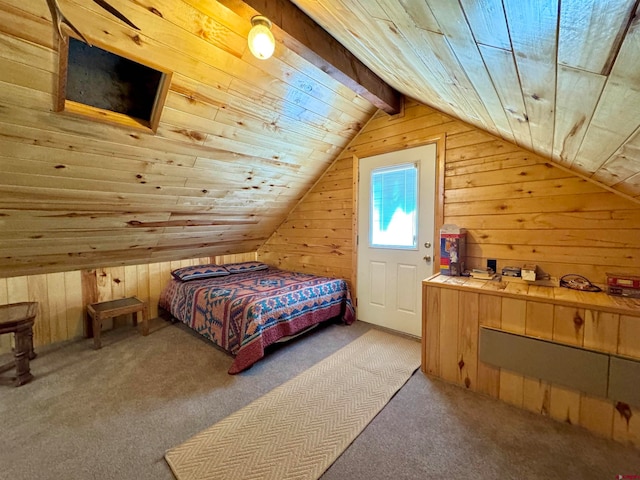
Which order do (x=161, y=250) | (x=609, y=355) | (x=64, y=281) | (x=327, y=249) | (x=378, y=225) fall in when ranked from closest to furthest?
(x=609, y=355) < (x=64, y=281) < (x=378, y=225) < (x=161, y=250) < (x=327, y=249)

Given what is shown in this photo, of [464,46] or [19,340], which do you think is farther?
[19,340]

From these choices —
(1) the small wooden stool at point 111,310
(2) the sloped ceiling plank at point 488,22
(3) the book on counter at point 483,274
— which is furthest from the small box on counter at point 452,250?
(1) the small wooden stool at point 111,310

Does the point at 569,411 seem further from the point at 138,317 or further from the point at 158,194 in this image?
the point at 138,317

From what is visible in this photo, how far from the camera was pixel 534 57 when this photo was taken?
28.3 inches

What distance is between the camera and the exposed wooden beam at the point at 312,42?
4.92 feet

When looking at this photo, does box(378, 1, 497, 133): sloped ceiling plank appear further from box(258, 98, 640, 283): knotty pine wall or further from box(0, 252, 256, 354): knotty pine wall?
box(0, 252, 256, 354): knotty pine wall

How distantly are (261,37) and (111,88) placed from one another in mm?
1187

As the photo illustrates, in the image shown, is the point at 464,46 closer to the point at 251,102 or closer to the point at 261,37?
the point at 261,37

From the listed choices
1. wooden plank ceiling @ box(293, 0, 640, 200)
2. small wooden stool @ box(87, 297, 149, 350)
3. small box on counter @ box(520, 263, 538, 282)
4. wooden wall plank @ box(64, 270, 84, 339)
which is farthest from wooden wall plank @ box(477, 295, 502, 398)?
wooden wall plank @ box(64, 270, 84, 339)

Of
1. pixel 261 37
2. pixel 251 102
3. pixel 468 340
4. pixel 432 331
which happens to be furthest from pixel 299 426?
pixel 251 102

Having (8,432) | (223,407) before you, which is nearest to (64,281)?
(8,432)

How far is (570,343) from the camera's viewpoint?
5.35ft

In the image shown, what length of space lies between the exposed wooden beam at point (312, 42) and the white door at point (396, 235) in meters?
0.79

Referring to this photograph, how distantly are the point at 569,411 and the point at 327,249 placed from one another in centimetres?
255
